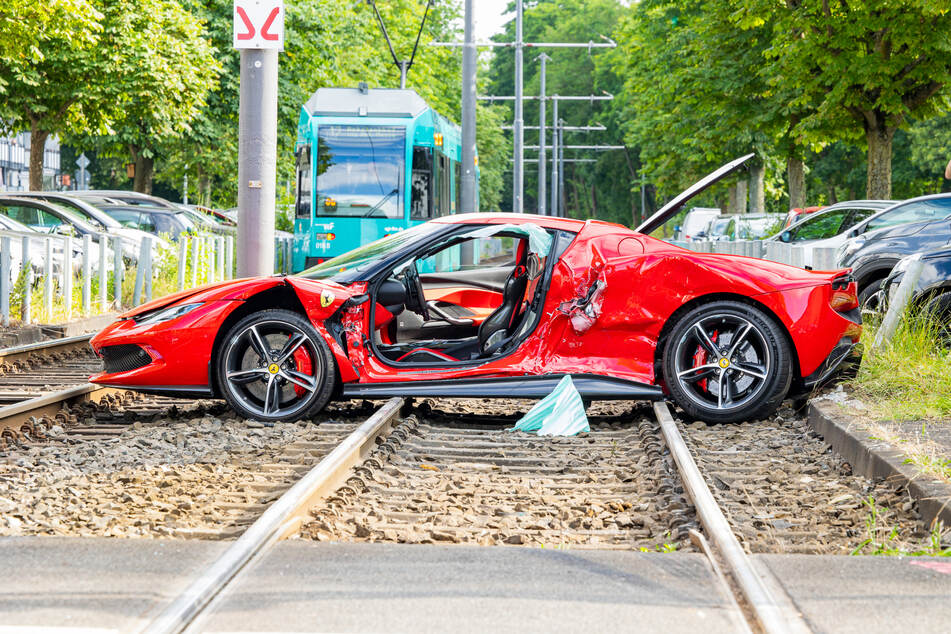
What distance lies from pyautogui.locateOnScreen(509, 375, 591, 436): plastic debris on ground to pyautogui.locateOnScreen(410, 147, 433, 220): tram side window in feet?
45.0

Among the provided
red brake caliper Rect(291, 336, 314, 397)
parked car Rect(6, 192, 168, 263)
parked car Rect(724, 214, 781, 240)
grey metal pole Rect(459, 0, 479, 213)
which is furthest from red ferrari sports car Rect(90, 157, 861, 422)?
parked car Rect(724, 214, 781, 240)

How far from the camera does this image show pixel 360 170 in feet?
68.9

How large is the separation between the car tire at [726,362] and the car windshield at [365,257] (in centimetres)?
154

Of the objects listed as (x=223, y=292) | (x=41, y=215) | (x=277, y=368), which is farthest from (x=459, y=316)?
(x=41, y=215)

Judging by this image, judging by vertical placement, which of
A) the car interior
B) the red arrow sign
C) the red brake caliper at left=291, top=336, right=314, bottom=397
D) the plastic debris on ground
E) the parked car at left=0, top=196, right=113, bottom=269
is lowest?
the plastic debris on ground

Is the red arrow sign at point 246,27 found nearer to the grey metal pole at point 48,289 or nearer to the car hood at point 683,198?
the grey metal pole at point 48,289

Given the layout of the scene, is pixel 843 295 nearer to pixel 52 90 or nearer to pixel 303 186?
pixel 303 186

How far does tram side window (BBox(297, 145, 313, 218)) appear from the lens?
835 inches

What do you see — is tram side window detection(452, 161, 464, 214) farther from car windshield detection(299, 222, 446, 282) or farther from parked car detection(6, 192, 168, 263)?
car windshield detection(299, 222, 446, 282)

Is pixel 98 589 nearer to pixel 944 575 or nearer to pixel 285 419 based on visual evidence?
pixel 944 575

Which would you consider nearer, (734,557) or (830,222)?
(734,557)

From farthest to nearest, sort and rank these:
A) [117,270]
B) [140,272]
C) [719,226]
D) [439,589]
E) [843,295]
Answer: [719,226]
[140,272]
[117,270]
[843,295]
[439,589]

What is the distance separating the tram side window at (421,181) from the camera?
68.6 ft

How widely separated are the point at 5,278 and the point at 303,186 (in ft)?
27.7
